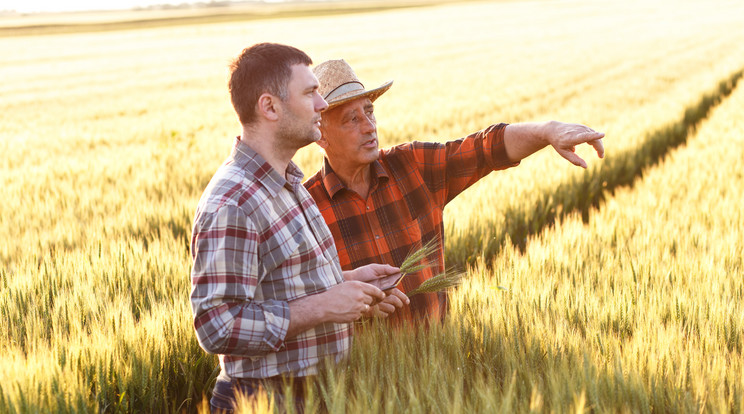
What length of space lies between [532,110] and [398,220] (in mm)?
8836

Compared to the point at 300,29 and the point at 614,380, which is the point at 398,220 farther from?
the point at 300,29

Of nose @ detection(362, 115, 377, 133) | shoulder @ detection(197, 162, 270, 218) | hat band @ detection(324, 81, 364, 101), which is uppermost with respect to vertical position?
hat band @ detection(324, 81, 364, 101)

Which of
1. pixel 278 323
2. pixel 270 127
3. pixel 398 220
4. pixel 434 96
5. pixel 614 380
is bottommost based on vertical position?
pixel 614 380

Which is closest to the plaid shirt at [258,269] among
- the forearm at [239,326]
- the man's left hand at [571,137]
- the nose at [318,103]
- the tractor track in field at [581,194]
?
the forearm at [239,326]

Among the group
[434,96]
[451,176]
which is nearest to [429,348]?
[451,176]

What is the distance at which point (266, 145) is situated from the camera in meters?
1.99

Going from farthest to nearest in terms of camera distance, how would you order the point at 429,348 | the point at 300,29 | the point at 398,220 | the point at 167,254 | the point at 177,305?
1. the point at 300,29
2. the point at 167,254
3. the point at 398,220
4. the point at 177,305
5. the point at 429,348

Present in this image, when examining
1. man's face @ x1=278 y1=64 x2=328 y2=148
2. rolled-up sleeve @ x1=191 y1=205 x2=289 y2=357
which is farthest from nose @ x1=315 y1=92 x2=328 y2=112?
rolled-up sleeve @ x1=191 y1=205 x2=289 y2=357

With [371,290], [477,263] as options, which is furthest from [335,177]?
[477,263]

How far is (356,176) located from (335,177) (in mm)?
110

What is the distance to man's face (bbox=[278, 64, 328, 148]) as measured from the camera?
195 centimetres

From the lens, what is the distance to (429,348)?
202 cm

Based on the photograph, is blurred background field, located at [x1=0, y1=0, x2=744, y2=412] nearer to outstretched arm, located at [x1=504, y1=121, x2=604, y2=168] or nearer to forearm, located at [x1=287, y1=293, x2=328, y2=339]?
forearm, located at [x1=287, y1=293, x2=328, y2=339]

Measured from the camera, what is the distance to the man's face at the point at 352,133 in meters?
2.83
